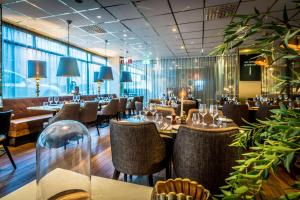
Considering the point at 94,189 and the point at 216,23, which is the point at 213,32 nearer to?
the point at 216,23

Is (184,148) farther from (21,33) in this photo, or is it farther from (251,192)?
(21,33)

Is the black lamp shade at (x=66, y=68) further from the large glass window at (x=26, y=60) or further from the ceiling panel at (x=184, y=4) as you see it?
the ceiling panel at (x=184, y=4)

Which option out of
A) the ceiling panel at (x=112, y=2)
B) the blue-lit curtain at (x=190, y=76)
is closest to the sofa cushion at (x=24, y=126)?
the ceiling panel at (x=112, y=2)

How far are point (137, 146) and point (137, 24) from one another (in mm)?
4535

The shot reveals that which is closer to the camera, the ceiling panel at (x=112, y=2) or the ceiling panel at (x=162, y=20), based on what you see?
the ceiling panel at (x=112, y=2)

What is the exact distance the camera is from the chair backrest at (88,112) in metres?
4.99

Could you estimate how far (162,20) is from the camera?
5219mm

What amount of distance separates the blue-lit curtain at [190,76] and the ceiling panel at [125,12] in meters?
6.24

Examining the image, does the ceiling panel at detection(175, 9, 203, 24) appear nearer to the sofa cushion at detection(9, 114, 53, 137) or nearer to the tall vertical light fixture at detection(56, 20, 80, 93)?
the tall vertical light fixture at detection(56, 20, 80, 93)

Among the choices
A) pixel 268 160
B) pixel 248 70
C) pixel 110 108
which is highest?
pixel 248 70

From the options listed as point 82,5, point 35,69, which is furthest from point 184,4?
point 35,69

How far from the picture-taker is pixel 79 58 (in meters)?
8.62

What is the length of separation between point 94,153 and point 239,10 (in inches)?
185

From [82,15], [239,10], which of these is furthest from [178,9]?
[82,15]
